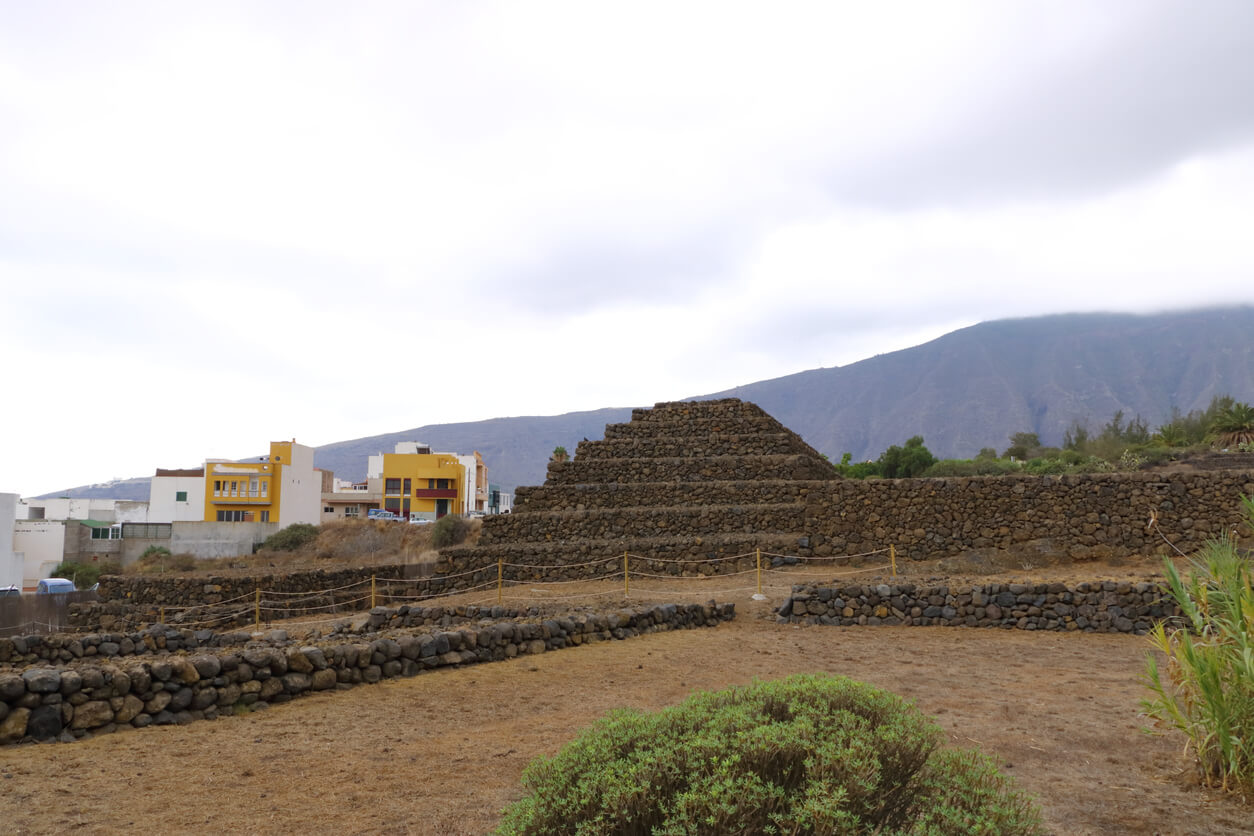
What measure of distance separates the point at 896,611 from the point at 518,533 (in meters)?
12.9

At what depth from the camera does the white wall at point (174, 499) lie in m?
58.1

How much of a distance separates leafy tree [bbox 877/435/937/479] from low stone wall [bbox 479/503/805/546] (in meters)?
24.0

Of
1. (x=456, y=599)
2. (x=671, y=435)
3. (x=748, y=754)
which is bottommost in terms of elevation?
(x=456, y=599)

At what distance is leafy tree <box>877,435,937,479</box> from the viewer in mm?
43531

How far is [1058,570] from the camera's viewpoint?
55.9ft

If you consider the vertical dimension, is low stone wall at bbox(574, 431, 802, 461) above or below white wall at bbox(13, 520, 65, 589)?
above

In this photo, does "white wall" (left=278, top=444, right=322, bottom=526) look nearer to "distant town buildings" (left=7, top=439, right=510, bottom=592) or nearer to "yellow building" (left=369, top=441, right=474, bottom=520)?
"distant town buildings" (left=7, top=439, right=510, bottom=592)

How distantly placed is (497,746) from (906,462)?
137 ft

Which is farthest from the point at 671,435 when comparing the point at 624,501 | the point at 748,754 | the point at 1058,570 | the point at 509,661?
the point at 748,754

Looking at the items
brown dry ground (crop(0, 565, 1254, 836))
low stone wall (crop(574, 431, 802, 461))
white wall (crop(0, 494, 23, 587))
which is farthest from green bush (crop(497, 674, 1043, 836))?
white wall (crop(0, 494, 23, 587))

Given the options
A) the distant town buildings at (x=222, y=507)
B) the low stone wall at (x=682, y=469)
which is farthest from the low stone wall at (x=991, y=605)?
the distant town buildings at (x=222, y=507)

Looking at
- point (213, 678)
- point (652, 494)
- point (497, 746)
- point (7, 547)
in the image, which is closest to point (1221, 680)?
point (497, 746)

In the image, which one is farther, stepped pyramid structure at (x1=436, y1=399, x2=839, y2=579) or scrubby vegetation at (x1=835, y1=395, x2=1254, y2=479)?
scrubby vegetation at (x1=835, y1=395, x2=1254, y2=479)

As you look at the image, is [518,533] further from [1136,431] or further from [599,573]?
[1136,431]
